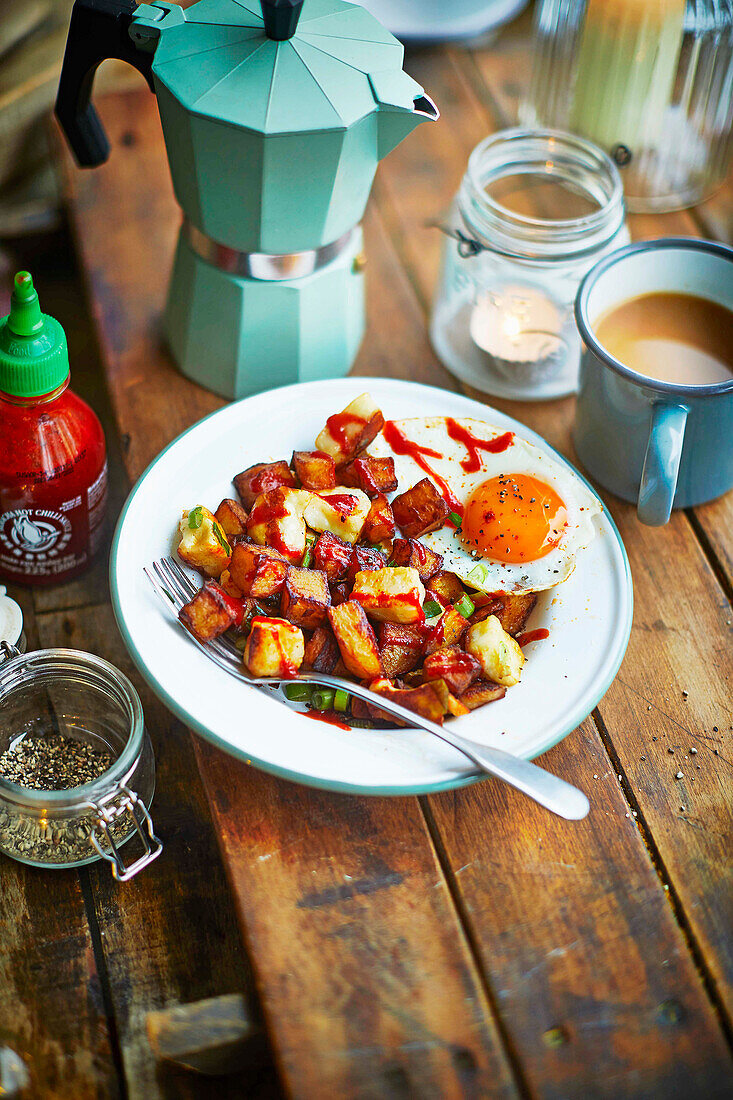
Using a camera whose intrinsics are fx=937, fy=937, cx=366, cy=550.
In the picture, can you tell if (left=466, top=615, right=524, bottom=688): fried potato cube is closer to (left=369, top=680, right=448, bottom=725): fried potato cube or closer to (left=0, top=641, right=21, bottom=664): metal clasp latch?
(left=369, top=680, right=448, bottom=725): fried potato cube

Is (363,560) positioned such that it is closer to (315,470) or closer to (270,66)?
(315,470)

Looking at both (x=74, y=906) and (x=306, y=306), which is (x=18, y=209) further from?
(x=74, y=906)

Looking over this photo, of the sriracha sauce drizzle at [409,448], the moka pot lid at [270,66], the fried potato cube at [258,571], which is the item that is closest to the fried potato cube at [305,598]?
the fried potato cube at [258,571]

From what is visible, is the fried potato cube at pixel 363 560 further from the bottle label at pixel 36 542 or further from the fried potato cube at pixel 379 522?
the bottle label at pixel 36 542

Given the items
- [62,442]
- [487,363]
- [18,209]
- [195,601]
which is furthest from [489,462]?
[18,209]

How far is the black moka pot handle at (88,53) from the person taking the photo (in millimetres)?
994

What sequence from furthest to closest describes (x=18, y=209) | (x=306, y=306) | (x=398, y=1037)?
(x=18, y=209)
(x=306, y=306)
(x=398, y=1037)

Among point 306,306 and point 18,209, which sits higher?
point 306,306

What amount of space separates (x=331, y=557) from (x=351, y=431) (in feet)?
0.59

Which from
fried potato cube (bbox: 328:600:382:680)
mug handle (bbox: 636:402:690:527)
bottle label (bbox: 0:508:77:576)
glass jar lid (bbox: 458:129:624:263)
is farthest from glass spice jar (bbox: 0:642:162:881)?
glass jar lid (bbox: 458:129:624:263)

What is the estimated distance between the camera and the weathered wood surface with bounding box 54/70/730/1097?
79 centimetres

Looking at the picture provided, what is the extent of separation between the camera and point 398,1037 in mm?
799

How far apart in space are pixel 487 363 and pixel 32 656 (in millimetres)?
698

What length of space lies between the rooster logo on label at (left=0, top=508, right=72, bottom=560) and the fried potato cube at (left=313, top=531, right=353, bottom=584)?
0.33 metres
